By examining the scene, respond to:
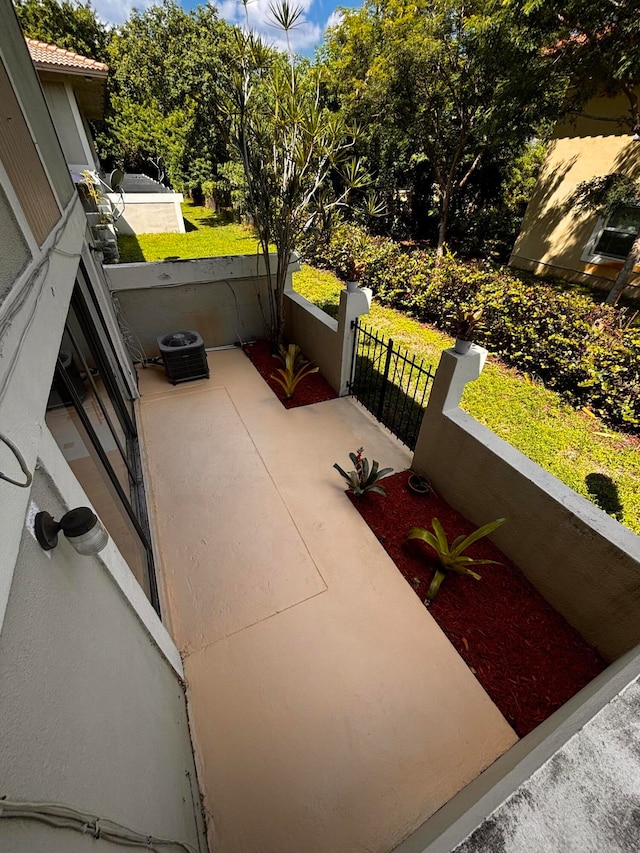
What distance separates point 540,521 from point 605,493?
186cm

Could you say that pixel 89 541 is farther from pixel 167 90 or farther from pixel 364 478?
pixel 167 90

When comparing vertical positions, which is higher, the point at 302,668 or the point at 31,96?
the point at 31,96

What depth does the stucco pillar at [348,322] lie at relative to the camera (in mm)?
4410

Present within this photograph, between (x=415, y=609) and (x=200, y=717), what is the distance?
173cm

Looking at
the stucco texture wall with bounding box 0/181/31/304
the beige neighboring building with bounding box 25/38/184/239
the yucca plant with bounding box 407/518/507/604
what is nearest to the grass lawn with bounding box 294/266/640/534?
the yucca plant with bounding box 407/518/507/604

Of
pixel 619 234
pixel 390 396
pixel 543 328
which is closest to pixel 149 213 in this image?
pixel 390 396

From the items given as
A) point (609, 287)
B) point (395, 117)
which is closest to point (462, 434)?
point (609, 287)

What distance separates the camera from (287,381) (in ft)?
17.1

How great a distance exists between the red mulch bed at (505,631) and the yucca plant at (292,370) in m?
2.63

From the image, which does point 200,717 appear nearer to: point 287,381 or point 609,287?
point 287,381

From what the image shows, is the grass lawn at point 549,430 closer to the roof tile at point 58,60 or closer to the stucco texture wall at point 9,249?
the stucco texture wall at point 9,249

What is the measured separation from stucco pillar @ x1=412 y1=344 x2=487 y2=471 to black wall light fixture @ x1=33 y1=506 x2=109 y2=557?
290 cm

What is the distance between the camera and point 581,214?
9.25 metres

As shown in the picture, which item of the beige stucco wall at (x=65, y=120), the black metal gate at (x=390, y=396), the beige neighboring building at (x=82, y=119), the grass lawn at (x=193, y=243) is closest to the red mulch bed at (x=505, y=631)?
the black metal gate at (x=390, y=396)
